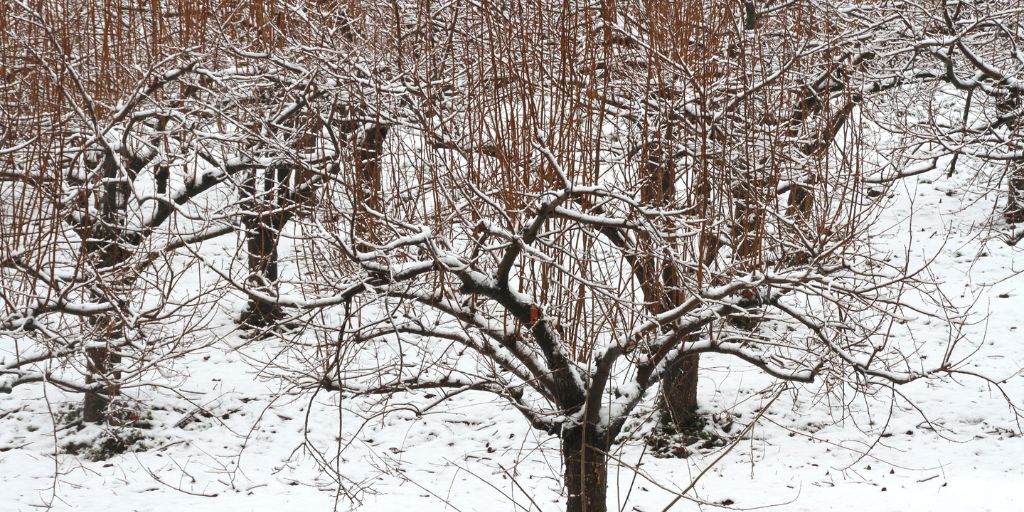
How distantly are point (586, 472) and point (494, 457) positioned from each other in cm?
417

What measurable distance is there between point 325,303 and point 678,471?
5.40 meters

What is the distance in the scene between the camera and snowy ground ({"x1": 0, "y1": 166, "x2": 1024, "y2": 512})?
26.2ft

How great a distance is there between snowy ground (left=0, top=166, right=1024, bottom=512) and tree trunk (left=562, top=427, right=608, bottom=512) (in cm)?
139

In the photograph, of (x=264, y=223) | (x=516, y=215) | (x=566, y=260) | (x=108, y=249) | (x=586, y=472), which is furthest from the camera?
(x=108, y=249)

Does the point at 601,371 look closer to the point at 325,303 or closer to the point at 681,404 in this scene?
the point at 325,303

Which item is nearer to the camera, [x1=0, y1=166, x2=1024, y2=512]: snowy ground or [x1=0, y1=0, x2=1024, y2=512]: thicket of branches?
[x1=0, y1=0, x2=1024, y2=512]: thicket of branches

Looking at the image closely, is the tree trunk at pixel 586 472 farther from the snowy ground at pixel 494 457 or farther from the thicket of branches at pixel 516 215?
the snowy ground at pixel 494 457

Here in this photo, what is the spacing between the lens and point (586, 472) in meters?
5.41

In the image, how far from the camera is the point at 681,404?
952 cm

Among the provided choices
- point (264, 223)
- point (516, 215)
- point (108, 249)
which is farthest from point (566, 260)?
point (108, 249)

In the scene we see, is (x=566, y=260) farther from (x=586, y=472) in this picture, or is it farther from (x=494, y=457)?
(x=494, y=457)

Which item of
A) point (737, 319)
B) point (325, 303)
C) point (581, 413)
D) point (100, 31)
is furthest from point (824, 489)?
point (100, 31)

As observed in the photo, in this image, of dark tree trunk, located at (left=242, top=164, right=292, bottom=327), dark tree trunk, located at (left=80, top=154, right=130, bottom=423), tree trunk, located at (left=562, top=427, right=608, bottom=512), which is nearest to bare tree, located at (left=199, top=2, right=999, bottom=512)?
tree trunk, located at (left=562, top=427, right=608, bottom=512)

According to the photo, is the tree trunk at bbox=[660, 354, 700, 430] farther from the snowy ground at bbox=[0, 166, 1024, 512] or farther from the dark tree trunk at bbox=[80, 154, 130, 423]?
the dark tree trunk at bbox=[80, 154, 130, 423]
